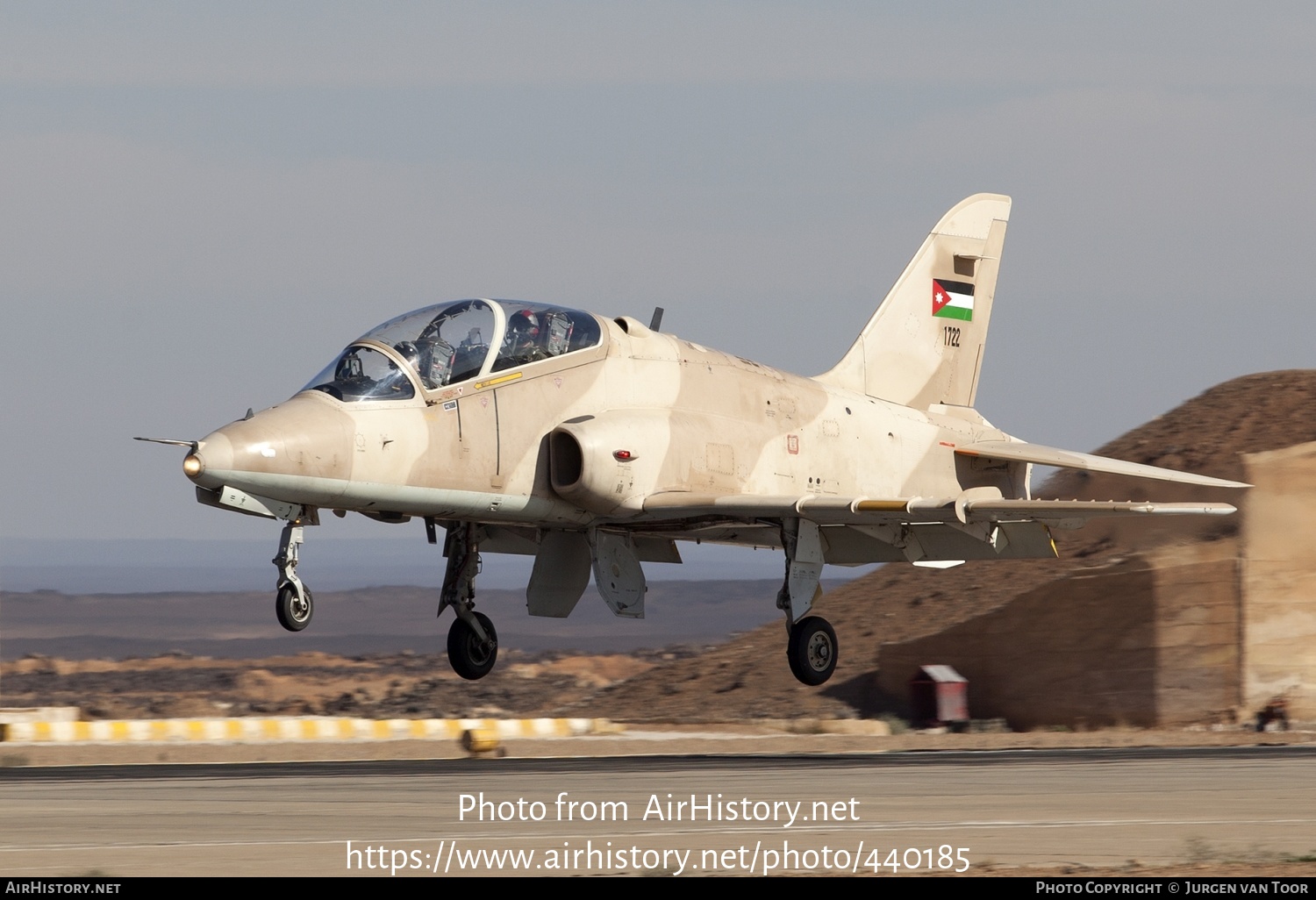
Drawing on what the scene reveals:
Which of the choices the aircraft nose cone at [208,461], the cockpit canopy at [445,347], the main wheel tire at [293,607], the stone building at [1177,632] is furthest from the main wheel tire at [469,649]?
the stone building at [1177,632]

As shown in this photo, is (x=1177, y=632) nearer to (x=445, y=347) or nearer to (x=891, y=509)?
(x=891, y=509)

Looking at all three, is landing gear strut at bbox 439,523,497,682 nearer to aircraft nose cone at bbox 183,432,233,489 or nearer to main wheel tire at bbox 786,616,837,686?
main wheel tire at bbox 786,616,837,686

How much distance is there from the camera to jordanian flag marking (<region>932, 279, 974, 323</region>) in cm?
2406

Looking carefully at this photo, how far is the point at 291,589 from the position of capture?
15.9 m

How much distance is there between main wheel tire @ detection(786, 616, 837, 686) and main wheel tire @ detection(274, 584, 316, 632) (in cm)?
604

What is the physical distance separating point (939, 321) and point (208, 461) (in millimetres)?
12006

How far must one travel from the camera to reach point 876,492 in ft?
69.1

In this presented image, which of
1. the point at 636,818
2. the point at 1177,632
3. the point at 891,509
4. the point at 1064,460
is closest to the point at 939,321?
the point at 1064,460

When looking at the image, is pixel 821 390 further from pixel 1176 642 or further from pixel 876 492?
pixel 1176 642

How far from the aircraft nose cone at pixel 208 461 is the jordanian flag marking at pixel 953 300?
1179 centimetres

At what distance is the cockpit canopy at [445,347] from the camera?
16.6 metres

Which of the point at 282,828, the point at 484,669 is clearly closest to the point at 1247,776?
the point at 484,669

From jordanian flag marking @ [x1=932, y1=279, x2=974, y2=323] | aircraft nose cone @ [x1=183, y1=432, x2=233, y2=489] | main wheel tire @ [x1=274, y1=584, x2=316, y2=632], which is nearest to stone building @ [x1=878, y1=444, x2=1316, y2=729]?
jordanian flag marking @ [x1=932, y1=279, x2=974, y2=323]

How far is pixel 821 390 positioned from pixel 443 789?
26.4ft
